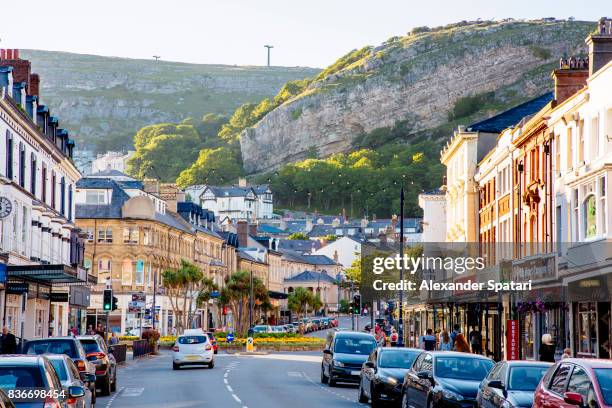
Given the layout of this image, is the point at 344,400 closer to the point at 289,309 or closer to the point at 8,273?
the point at 8,273

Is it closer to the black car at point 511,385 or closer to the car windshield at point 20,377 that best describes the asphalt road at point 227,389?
the black car at point 511,385

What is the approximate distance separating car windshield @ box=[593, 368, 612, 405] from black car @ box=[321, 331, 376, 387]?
21967 mm

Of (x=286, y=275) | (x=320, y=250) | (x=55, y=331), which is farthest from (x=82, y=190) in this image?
(x=320, y=250)

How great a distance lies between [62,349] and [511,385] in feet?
38.5

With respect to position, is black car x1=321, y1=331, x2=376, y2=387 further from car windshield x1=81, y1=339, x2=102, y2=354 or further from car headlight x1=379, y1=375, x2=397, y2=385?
car headlight x1=379, y1=375, x2=397, y2=385

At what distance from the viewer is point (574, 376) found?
54.8 feet

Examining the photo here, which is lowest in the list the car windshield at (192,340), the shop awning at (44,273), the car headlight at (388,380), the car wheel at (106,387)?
the car wheel at (106,387)

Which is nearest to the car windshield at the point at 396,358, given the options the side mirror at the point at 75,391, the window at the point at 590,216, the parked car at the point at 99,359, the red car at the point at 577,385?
the parked car at the point at 99,359

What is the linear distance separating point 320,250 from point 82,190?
338 feet

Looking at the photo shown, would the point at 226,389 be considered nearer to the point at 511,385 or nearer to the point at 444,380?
the point at 444,380

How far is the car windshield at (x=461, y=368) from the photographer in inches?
956

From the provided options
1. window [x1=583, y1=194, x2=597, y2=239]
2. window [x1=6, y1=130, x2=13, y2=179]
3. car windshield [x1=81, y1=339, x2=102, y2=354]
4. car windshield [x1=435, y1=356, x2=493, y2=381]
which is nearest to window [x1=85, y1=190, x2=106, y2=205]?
window [x1=6, y1=130, x2=13, y2=179]

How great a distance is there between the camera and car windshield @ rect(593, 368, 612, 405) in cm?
1540

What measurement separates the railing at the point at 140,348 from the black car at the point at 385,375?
3491cm
